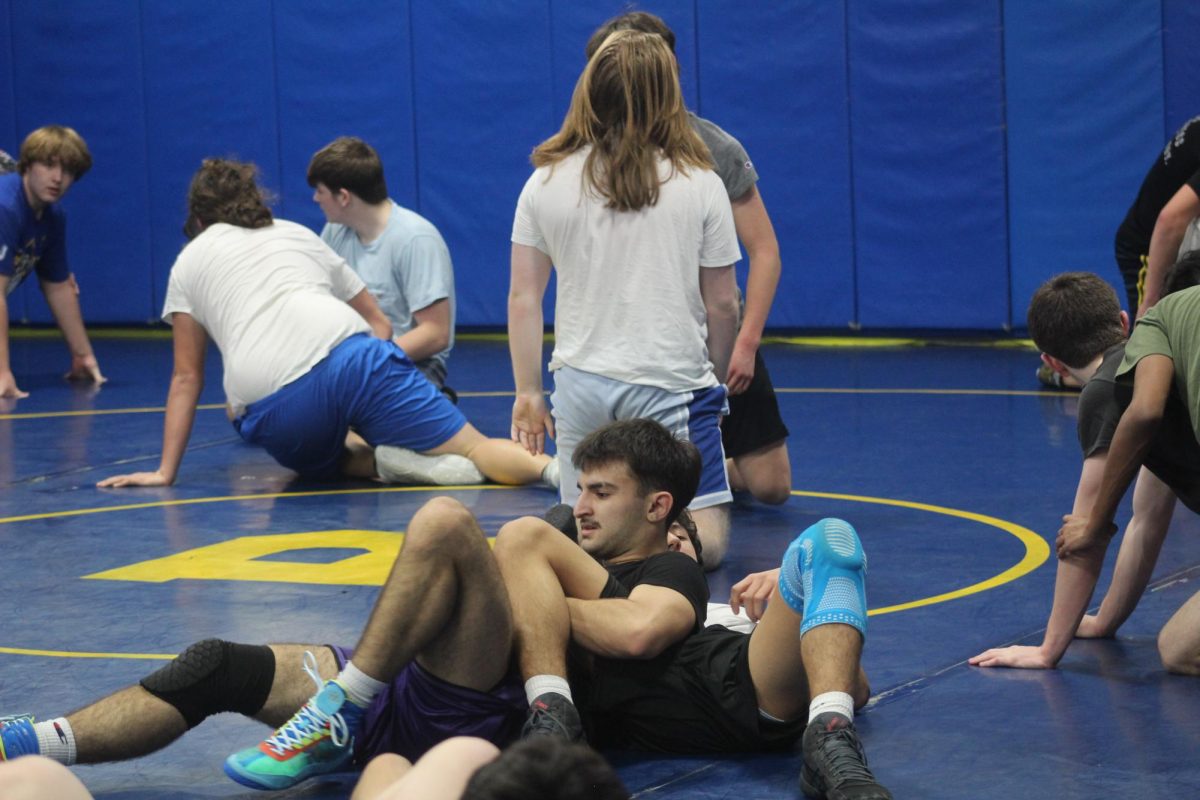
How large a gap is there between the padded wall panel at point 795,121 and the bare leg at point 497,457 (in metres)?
4.53

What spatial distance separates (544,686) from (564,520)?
0.80 m

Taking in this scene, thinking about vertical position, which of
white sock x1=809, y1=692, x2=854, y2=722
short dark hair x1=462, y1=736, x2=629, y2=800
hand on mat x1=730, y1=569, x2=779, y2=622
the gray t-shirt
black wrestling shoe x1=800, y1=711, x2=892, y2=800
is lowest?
black wrestling shoe x1=800, y1=711, x2=892, y2=800

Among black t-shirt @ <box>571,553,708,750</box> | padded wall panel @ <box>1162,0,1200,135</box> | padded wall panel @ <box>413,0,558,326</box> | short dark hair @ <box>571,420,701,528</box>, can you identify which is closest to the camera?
black t-shirt @ <box>571,553,708,750</box>

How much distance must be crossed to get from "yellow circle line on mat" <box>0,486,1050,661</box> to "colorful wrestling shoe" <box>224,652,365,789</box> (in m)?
1.09

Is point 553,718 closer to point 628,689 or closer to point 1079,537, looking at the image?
point 628,689

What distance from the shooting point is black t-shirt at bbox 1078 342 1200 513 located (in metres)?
3.88

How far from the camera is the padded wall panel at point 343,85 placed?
486 inches

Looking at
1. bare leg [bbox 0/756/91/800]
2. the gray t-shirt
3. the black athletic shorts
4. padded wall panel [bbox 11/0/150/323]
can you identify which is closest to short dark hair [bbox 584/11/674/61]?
the gray t-shirt

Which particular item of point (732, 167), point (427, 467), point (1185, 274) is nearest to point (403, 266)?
point (427, 467)

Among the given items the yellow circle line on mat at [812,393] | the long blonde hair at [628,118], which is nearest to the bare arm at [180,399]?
the yellow circle line on mat at [812,393]

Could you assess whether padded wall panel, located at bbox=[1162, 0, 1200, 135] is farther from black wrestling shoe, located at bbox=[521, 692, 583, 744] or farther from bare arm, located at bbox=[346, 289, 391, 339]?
black wrestling shoe, located at bbox=[521, 692, 583, 744]

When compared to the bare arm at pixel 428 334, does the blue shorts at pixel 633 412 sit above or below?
below

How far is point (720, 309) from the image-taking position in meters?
4.97

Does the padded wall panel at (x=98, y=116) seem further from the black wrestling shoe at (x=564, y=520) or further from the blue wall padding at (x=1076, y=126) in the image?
the black wrestling shoe at (x=564, y=520)
